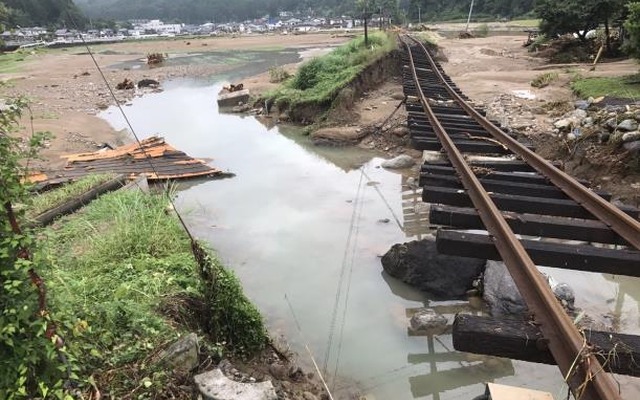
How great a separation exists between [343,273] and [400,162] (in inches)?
216

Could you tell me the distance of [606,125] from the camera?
9.67 meters

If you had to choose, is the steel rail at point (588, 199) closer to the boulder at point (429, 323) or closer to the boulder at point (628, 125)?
the boulder at point (429, 323)

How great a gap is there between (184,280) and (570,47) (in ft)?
96.0

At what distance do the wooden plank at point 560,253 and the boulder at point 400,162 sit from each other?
7595 mm

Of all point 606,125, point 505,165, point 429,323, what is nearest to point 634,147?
point 606,125

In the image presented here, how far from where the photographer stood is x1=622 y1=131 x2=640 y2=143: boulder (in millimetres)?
8727

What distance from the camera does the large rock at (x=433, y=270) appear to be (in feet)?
20.8

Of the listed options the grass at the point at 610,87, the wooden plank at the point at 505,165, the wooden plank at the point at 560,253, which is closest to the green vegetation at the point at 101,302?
the wooden plank at the point at 560,253

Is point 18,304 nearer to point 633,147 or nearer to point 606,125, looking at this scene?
point 633,147

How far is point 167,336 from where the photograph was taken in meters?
3.99

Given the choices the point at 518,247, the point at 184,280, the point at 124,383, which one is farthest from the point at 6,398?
the point at 518,247

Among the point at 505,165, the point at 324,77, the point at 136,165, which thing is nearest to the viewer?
the point at 505,165

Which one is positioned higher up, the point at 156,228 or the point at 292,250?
the point at 156,228

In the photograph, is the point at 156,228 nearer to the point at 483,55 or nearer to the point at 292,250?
the point at 292,250
